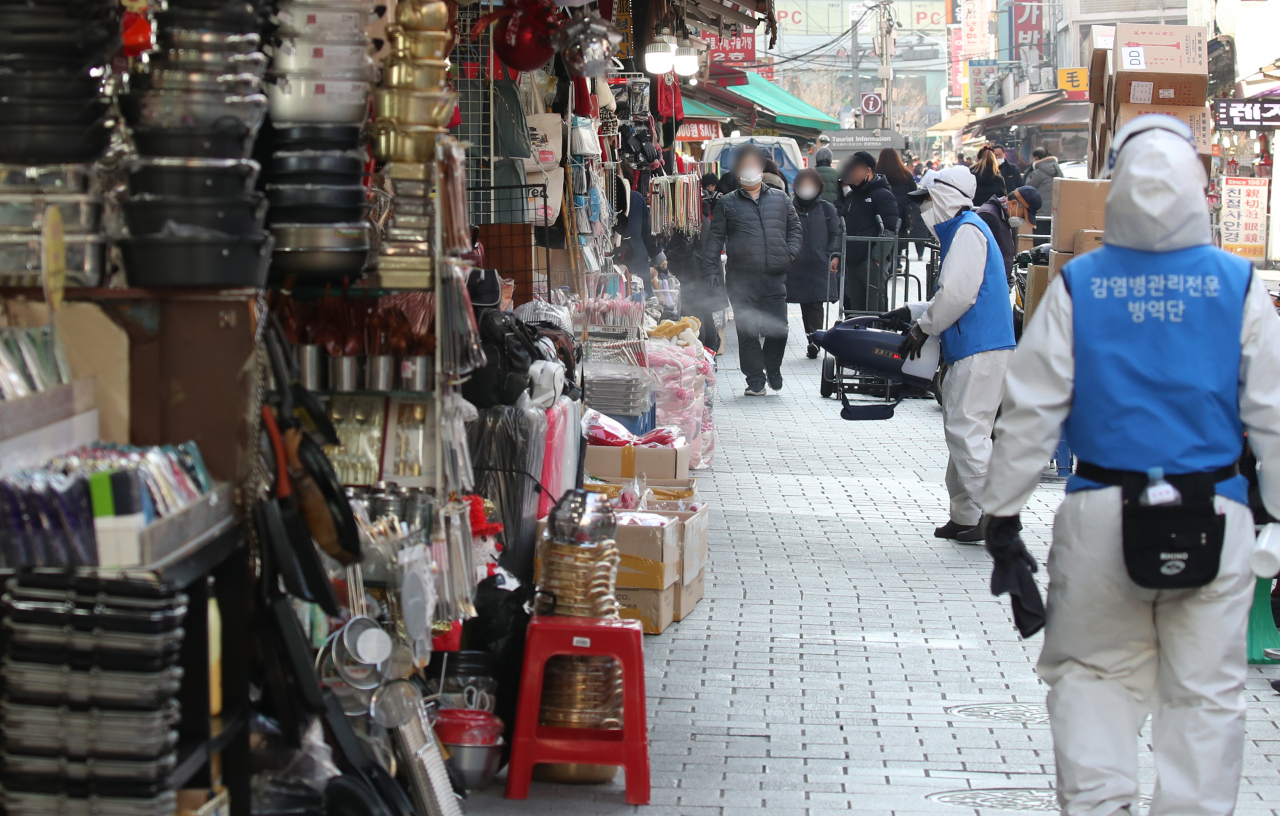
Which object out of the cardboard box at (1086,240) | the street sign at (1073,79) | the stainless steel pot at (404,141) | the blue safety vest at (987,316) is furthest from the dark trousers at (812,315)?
the street sign at (1073,79)

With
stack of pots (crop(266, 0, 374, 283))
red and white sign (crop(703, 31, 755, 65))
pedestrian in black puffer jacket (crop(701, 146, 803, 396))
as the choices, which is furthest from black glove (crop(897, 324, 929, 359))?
red and white sign (crop(703, 31, 755, 65))

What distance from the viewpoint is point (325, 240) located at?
138 inches

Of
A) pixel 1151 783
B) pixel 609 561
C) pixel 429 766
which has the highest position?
pixel 609 561

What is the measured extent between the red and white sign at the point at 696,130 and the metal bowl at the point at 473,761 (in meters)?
18.0

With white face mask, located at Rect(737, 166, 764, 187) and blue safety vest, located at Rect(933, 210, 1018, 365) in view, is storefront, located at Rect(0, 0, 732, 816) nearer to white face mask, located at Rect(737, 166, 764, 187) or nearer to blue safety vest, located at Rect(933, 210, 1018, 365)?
blue safety vest, located at Rect(933, 210, 1018, 365)

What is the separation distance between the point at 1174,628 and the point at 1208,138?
15.9 ft

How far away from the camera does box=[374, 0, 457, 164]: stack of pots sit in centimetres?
371

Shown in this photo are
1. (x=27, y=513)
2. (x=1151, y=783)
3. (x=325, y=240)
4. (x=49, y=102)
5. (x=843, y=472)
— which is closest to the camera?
(x=27, y=513)

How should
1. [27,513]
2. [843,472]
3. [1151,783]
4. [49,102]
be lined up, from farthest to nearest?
[843,472]
[1151,783]
[49,102]
[27,513]

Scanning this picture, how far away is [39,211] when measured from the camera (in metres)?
2.77

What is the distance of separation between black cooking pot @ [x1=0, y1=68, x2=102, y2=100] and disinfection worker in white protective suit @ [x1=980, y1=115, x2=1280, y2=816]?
250cm

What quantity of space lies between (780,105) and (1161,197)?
24251 mm

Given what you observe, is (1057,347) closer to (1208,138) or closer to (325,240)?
(325,240)

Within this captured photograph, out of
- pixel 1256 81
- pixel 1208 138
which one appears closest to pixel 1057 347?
pixel 1208 138
